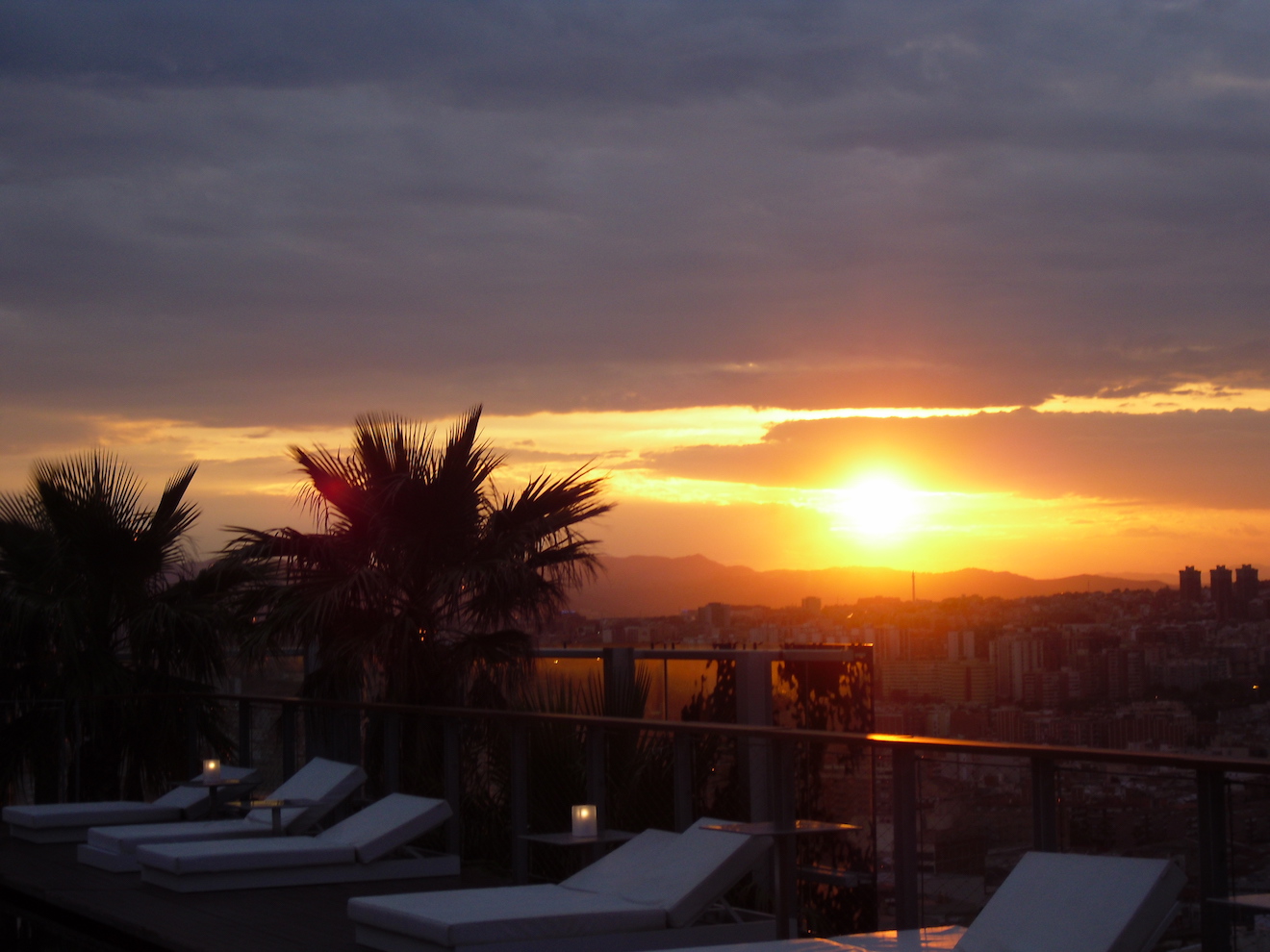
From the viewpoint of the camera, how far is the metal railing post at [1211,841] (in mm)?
3750

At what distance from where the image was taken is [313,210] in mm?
13125

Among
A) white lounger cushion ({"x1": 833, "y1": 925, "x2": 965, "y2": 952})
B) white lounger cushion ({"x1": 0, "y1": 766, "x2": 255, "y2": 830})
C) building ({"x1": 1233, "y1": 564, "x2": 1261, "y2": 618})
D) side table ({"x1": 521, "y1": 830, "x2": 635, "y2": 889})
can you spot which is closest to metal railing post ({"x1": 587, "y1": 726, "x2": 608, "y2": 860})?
side table ({"x1": 521, "y1": 830, "x2": 635, "y2": 889})

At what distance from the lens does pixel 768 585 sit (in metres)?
23.1

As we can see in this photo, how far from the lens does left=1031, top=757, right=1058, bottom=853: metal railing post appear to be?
4285mm

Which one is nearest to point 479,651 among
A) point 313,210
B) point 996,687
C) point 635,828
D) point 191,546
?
point 635,828

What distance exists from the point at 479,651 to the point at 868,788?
4.90 m

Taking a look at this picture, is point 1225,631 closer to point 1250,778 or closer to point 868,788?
point 868,788

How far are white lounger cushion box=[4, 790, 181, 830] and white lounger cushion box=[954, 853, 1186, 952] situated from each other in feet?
23.0

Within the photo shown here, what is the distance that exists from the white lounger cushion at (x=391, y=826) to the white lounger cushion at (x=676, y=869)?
1513mm

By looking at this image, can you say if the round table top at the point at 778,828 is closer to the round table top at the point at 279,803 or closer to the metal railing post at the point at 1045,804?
the metal railing post at the point at 1045,804

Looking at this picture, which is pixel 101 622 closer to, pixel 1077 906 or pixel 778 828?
pixel 778 828

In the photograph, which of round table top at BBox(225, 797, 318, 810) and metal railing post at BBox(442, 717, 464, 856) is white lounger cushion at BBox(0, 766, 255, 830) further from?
metal railing post at BBox(442, 717, 464, 856)

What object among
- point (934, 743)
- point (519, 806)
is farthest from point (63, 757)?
point (934, 743)

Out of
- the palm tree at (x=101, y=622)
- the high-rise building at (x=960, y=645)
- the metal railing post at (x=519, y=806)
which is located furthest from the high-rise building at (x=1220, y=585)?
the palm tree at (x=101, y=622)
